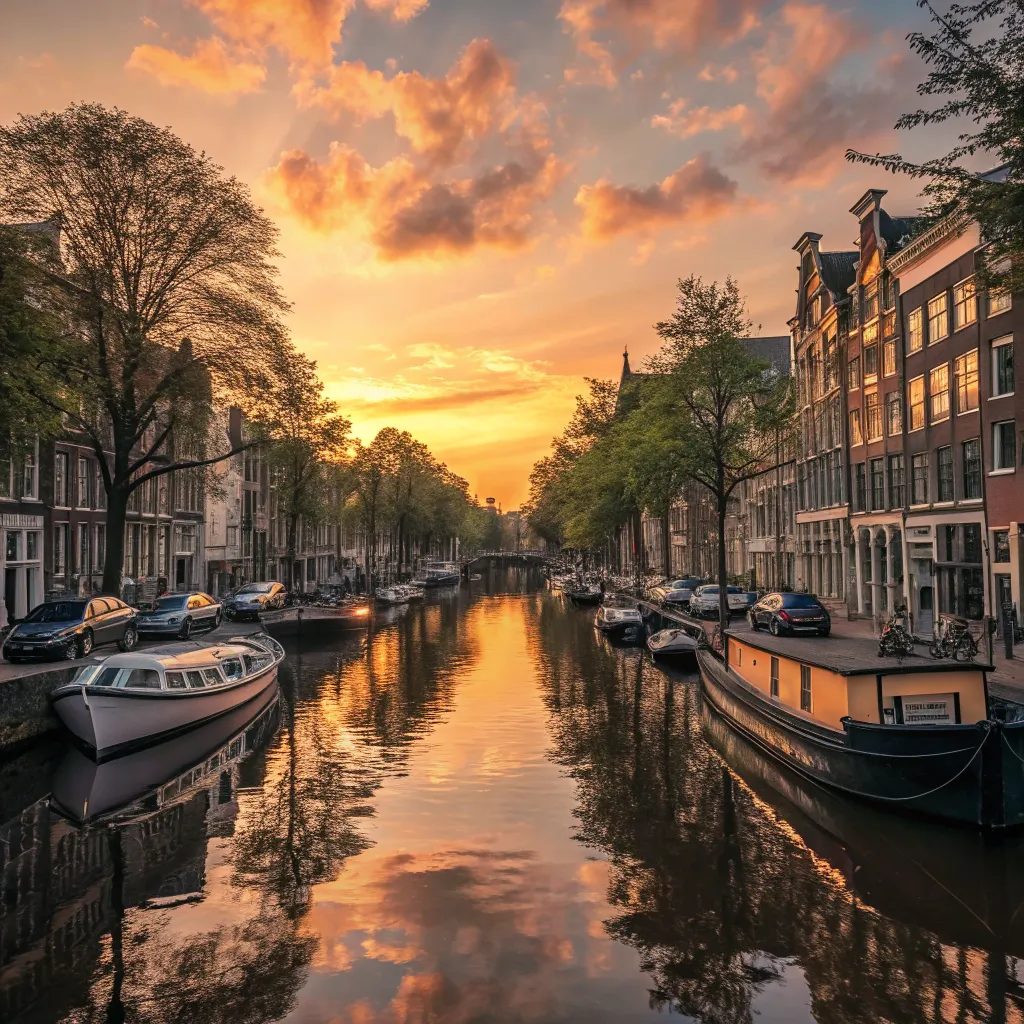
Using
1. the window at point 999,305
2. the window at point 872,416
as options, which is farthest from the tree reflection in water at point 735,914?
the window at point 872,416

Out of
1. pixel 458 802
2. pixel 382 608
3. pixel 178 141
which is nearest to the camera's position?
pixel 458 802

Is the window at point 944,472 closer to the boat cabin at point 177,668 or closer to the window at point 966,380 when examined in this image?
the window at point 966,380

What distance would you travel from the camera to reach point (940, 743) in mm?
16688

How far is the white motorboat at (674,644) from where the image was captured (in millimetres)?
40812

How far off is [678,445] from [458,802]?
32.1 meters

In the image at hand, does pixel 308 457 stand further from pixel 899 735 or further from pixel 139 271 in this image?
pixel 899 735

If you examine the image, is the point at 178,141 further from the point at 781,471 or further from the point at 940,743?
the point at 781,471

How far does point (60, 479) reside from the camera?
48.2 m

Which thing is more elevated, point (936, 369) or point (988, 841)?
point (936, 369)

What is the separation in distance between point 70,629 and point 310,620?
24642 millimetres

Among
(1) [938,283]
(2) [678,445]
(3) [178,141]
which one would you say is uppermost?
(3) [178,141]

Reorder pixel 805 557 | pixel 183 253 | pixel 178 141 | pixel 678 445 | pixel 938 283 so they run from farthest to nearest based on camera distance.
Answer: pixel 805 557, pixel 678 445, pixel 938 283, pixel 183 253, pixel 178 141

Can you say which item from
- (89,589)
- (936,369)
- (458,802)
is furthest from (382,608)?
(458,802)

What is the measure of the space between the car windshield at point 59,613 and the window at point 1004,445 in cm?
3457
